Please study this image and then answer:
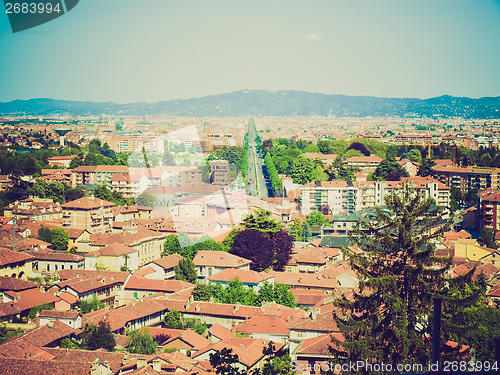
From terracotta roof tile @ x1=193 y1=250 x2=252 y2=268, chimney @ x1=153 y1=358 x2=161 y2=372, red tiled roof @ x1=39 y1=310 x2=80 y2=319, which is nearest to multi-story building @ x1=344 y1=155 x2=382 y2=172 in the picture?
terracotta roof tile @ x1=193 y1=250 x2=252 y2=268

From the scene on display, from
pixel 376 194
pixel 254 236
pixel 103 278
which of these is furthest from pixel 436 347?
pixel 376 194

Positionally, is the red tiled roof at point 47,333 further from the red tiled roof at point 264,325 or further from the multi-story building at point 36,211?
the multi-story building at point 36,211

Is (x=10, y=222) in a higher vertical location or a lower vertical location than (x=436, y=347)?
lower

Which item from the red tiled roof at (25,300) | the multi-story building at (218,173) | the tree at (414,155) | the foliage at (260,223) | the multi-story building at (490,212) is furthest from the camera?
the tree at (414,155)

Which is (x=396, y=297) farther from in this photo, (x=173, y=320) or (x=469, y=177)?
(x=469, y=177)

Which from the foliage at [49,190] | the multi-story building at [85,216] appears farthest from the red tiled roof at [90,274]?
the foliage at [49,190]

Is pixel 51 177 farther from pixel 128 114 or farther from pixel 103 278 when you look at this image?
pixel 128 114

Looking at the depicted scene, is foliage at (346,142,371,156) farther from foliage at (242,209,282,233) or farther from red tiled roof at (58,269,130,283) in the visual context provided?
red tiled roof at (58,269,130,283)
